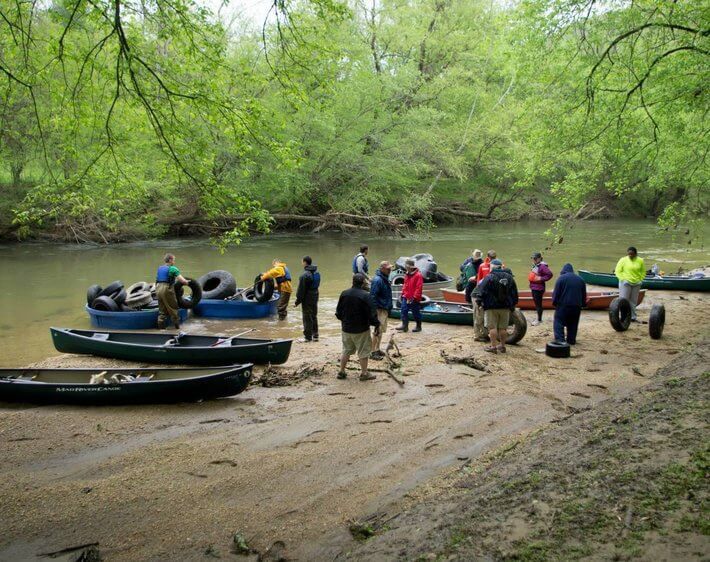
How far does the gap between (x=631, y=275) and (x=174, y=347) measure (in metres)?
9.36

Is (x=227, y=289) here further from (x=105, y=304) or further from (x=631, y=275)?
(x=631, y=275)

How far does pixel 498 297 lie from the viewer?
387 inches

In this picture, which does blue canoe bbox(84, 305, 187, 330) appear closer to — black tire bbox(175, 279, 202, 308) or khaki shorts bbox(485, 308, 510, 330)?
black tire bbox(175, 279, 202, 308)

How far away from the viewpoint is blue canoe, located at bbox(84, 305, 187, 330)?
1391 cm

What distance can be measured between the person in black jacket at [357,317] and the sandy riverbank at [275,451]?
564 mm

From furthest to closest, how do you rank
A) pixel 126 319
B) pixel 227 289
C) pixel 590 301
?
pixel 227 289
pixel 590 301
pixel 126 319

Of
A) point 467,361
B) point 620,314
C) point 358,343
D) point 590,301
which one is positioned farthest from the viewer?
point 590,301

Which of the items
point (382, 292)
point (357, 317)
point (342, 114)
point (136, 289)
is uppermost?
point (342, 114)

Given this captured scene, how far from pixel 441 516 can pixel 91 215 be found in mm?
27664

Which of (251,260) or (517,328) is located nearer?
(517,328)

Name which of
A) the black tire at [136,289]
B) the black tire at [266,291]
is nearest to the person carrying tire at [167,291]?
the black tire at [136,289]

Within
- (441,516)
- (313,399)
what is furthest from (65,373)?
(441,516)

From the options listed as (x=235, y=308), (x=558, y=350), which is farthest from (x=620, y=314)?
(x=235, y=308)

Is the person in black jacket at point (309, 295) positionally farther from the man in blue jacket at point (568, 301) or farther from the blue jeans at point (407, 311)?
the man in blue jacket at point (568, 301)
